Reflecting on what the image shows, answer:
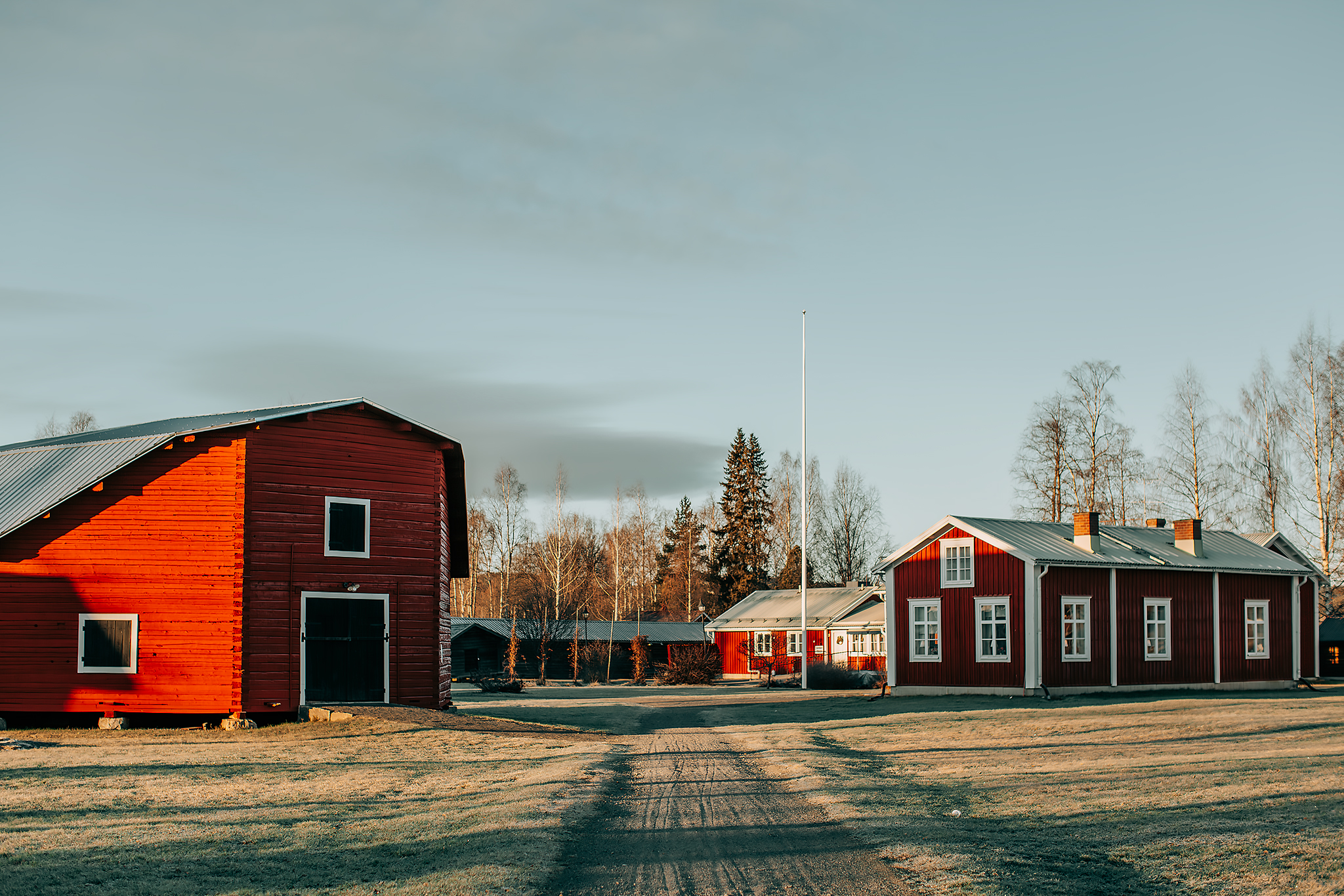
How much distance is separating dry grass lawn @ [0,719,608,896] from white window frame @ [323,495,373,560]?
Answer: 16.4 feet

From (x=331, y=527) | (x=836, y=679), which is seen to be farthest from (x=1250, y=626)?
(x=331, y=527)

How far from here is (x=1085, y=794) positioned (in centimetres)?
1216

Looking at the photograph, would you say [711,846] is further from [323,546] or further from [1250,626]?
[1250,626]

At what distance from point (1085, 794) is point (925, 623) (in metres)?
20.8

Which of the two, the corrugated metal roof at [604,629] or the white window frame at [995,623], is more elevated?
the white window frame at [995,623]

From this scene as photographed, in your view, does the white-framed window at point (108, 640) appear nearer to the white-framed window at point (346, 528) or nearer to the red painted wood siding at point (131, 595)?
the red painted wood siding at point (131, 595)

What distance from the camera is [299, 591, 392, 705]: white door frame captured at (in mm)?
21688

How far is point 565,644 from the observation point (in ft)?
204

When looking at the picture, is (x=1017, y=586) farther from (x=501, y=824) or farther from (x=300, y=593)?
(x=501, y=824)

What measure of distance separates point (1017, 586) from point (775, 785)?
757 inches

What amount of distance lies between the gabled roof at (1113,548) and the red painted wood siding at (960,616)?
34cm

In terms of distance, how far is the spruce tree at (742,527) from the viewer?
73250 millimetres

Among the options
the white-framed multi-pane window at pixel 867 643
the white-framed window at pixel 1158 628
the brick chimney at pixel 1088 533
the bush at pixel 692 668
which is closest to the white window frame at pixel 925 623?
the brick chimney at pixel 1088 533

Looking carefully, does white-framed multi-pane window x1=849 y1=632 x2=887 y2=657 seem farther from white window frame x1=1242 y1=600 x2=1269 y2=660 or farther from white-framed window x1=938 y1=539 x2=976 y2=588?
white-framed window x1=938 y1=539 x2=976 y2=588
